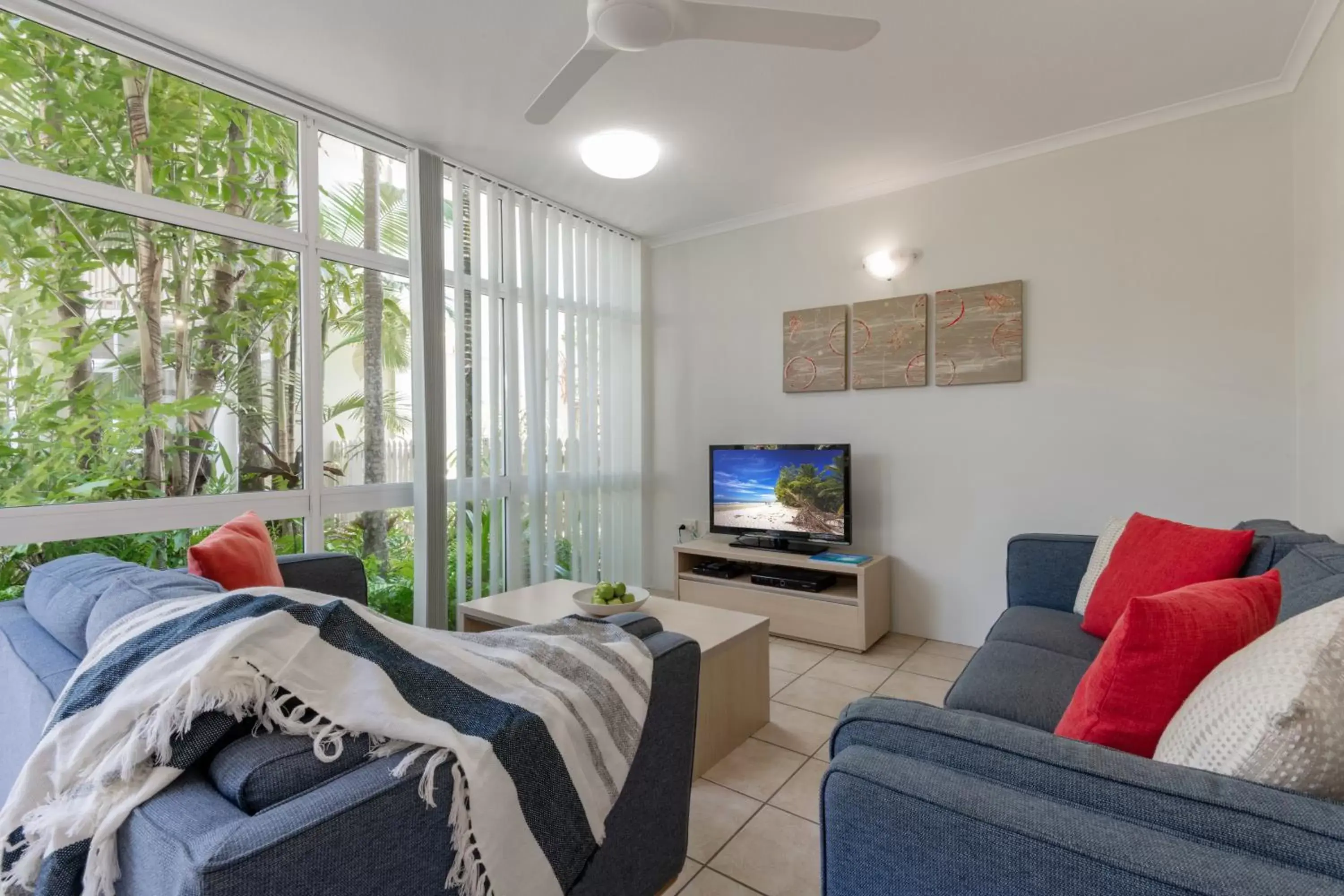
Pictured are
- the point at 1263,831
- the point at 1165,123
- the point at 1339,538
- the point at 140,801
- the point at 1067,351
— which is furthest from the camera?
the point at 1067,351

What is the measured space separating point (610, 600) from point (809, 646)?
4.97ft

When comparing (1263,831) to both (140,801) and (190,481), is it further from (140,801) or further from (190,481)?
(190,481)

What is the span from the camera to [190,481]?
2.45 metres

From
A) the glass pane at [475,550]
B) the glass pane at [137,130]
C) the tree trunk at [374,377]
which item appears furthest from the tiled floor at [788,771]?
the glass pane at [137,130]

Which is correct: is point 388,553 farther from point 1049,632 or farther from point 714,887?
point 1049,632

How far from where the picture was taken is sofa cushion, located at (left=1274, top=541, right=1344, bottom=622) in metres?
1.31

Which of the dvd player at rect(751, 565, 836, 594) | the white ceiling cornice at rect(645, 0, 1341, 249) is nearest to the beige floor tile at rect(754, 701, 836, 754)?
the dvd player at rect(751, 565, 836, 594)

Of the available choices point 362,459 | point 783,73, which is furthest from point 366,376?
point 783,73

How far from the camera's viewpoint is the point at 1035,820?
0.68 meters

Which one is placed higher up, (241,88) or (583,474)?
(241,88)

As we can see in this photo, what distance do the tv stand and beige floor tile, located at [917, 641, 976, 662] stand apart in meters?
0.70

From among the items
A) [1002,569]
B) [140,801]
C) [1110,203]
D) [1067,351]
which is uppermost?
[1110,203]

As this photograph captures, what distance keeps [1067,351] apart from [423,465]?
317 cm

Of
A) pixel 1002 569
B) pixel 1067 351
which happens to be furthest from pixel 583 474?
pixel 1067 351
